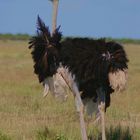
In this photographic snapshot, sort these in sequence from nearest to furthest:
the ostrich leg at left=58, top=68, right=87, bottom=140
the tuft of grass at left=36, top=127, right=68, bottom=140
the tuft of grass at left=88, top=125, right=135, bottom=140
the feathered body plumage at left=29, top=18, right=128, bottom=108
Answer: the feathered body plumage at left=29, top=18, right=128, bottom=108
the ostrich leg at left=58, top=68, right=87, bottom=140
the tuft of grass at left=36, top=127, right=68, bottom=140
the tuft of grass at left=88, top=125, right=135, bottom=140

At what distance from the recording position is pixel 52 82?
920 cm

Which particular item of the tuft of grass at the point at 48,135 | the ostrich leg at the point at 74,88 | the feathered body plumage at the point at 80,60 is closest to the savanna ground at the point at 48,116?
the tuft of grass at the point at 48,135

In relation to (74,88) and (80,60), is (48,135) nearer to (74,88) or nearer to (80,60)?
(74,88)

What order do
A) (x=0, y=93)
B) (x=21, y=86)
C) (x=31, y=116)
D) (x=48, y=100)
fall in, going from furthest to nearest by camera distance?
(x=21, y=86), (x=0, y=93), (x=48, y=100), (x=31, y=116)

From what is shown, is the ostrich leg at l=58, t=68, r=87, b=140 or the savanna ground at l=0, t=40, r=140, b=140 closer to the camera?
the ostrich leg at l=58, t=68, r=87, b=140

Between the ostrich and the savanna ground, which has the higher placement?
the ostrich

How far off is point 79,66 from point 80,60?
8 cm

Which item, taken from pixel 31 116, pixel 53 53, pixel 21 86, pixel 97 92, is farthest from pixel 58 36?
pixel 21 86

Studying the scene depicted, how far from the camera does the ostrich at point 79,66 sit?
8.92m

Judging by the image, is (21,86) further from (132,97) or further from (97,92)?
(97,92)

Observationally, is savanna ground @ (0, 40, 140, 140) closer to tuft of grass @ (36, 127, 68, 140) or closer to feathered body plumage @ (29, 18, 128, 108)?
tuft of grass @ (36, 127, 68, 140)

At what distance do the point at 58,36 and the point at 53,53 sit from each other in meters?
0.22

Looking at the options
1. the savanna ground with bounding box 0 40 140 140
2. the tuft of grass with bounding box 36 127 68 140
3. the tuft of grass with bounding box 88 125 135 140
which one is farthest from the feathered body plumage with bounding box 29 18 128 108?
the tuft of grass with bounding box 88 125 135 140

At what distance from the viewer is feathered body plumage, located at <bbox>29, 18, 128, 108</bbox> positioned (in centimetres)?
891
